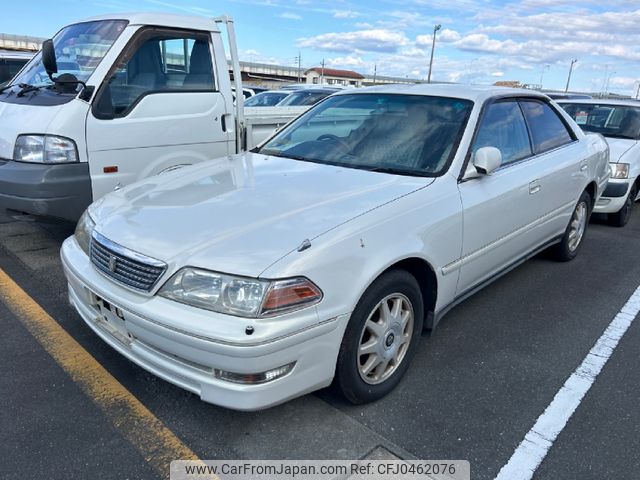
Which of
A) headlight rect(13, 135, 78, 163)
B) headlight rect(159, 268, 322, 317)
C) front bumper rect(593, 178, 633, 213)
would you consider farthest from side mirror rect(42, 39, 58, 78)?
front bumper rect(593, 178, 633, 213)

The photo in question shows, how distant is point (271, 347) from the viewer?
6.57ft

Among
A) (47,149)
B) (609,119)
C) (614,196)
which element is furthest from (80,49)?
(609,119)

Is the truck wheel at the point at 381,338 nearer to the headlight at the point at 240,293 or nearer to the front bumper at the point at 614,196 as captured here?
the headlight at the point at 240,293

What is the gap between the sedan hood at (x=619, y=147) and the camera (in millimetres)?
6133

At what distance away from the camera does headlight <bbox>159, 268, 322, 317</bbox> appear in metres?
2.03

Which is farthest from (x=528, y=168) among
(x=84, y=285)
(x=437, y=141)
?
(x=84, y=285)

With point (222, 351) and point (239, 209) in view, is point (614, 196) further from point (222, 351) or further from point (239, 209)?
point (222, 351)

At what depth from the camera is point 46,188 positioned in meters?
3.96

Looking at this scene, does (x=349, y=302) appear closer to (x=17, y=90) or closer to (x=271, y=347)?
(x=271, y=347)

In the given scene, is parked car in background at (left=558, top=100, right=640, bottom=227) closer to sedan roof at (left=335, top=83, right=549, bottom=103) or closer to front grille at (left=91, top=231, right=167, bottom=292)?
sedan roof at (left=335, top=83, right=549, bottom=103)

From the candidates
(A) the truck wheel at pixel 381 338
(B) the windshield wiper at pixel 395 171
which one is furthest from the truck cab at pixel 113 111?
(A) the truck wheel at pixel 381 338

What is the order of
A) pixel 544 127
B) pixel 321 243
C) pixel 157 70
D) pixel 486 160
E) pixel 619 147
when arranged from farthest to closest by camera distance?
pixel 619 147 → pixel 157 70 → pixel 544 127 → pixel 486 160 → pixel 321 243

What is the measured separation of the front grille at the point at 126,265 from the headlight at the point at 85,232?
191 mm

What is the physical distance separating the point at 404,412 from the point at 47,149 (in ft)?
11.1
